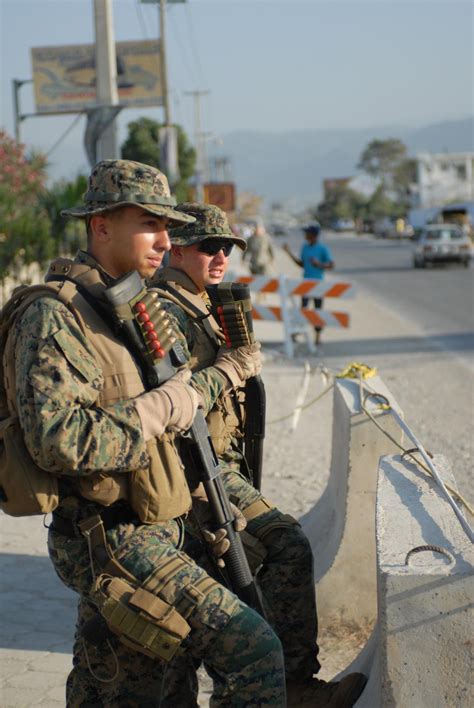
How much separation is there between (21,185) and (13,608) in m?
15.7

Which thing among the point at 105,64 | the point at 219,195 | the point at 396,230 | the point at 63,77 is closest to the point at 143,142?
the point at 63,77

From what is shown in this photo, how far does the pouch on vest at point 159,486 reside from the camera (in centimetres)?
309

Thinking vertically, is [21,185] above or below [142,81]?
below

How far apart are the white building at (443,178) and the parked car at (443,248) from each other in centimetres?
9233

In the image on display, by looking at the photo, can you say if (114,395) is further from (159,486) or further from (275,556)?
(275,556)

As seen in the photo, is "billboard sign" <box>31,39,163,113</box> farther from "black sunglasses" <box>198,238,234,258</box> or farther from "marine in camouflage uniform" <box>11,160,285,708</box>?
"marine in camouflage uniform" <box>11,160,285,708</box>

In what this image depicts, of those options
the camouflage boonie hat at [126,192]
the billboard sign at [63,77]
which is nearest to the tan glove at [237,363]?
the camouflage boonie hat at [126,192]

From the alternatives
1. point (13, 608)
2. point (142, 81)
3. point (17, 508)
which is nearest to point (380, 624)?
point (17, 508)

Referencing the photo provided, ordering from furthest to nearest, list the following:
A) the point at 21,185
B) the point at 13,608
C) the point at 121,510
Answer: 1. the point at 21,185
2. the point at 13,608
3. the point at 121,510

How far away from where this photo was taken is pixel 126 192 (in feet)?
10.5

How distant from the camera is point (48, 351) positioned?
9.55 ft

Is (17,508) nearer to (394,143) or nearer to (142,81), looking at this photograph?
(142,81)

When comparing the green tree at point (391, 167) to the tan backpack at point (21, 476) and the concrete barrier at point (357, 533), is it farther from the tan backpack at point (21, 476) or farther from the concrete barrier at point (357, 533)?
the tan backpack at point (21, 476)

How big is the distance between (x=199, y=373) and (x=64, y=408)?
101 centimetres
